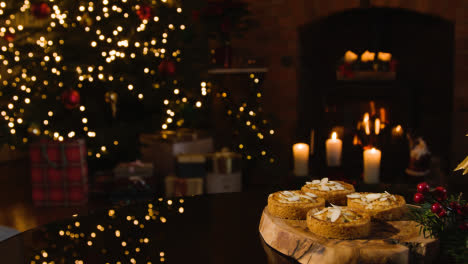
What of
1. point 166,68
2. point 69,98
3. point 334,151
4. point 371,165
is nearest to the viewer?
point 371,165

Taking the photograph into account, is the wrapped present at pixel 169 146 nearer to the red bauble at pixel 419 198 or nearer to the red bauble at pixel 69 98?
the red bauble at pixel 69 98

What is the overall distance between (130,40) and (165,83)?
0.36 meters

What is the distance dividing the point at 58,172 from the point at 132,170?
464 mm

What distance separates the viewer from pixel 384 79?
3506mm

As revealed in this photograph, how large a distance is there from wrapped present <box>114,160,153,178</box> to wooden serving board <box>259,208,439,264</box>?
2603 mm

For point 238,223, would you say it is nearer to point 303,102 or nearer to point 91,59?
point 91,59

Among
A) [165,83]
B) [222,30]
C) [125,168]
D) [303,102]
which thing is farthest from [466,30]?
[125,168]

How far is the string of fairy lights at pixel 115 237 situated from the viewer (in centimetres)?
91

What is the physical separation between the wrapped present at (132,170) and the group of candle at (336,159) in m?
1.38

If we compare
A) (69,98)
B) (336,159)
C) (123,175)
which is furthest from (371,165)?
(123,175)

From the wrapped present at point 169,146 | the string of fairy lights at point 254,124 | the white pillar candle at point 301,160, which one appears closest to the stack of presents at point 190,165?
the wrapped present at point 169,146

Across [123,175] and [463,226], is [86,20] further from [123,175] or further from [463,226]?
[463,226]

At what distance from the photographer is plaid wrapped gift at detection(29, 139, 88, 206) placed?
3.38 meters

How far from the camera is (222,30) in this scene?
3.61 m
